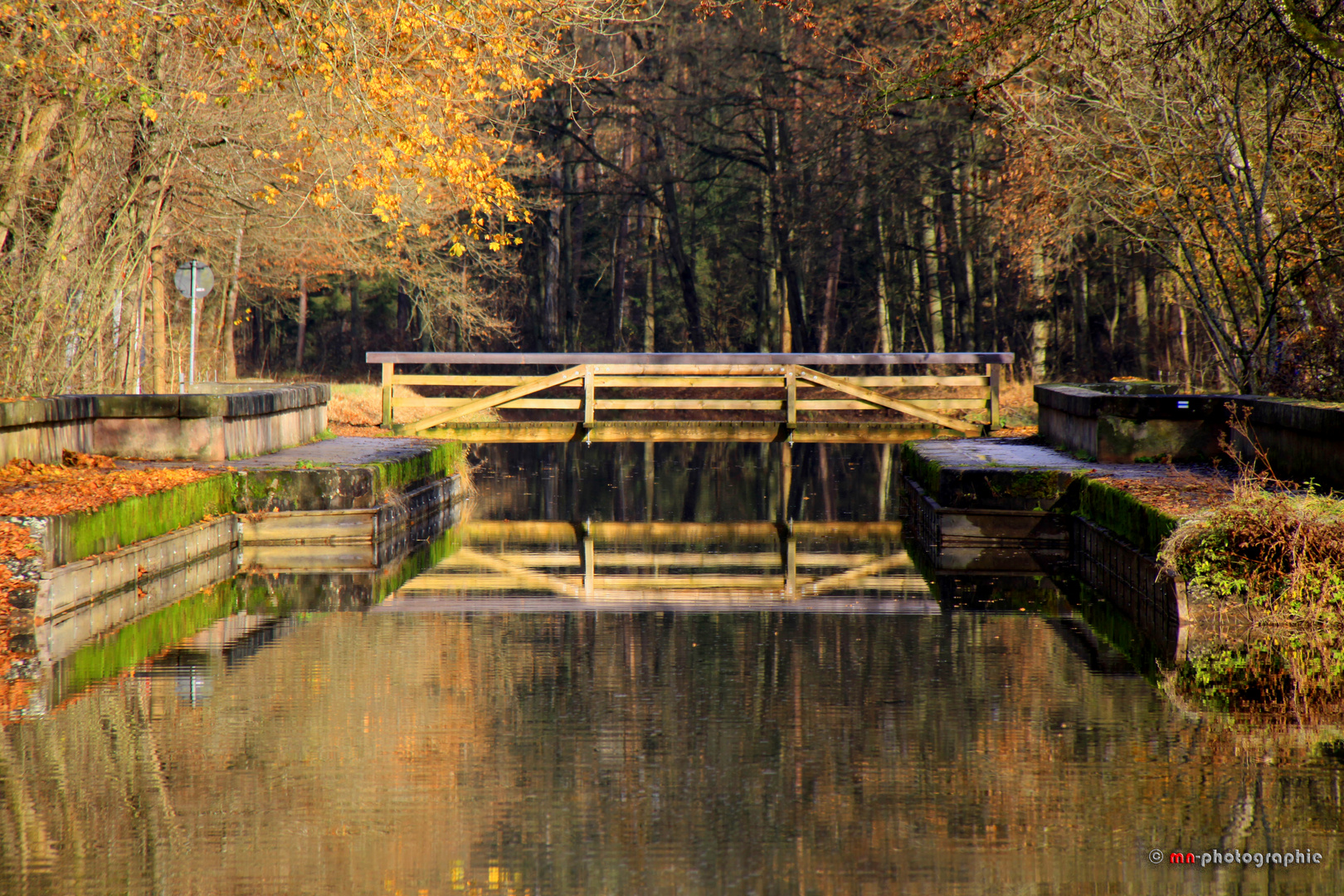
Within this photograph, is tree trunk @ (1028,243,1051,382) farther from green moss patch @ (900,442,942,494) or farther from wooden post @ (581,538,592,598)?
wooden post @ (581,538,592,598)

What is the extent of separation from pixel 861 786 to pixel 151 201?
1682 centimetres

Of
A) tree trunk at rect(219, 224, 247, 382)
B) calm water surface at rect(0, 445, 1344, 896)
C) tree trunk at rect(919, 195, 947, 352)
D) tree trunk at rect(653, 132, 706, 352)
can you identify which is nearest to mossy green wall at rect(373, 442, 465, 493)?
calm water surface at rect(0, 445, 1344, 896)

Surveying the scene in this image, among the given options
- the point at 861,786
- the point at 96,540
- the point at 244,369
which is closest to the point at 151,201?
the point at 96,540

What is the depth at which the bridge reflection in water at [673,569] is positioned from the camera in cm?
1036

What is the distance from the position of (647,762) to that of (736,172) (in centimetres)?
4520

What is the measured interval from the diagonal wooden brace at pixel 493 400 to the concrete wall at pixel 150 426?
6.60 meters

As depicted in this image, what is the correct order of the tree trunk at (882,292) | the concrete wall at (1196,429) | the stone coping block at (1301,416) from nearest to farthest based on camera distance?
the stone coping block at (1301,416), the concrete wall at (1196,429), the tree trunk at (882,292)

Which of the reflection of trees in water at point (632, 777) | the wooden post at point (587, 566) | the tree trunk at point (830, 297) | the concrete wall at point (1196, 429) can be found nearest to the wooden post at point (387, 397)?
the wooden post at point (587, 566)

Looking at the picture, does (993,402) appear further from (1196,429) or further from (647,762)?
(647,762)

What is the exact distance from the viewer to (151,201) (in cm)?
1994

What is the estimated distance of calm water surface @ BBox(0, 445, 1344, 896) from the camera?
474 centimetres

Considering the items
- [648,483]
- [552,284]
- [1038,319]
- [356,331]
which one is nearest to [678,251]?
[552,284]

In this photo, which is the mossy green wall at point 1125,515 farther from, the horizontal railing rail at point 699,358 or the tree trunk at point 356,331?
the tree trunk at point 356,331

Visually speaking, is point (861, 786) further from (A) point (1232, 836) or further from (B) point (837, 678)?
(B) point (837, 678)
